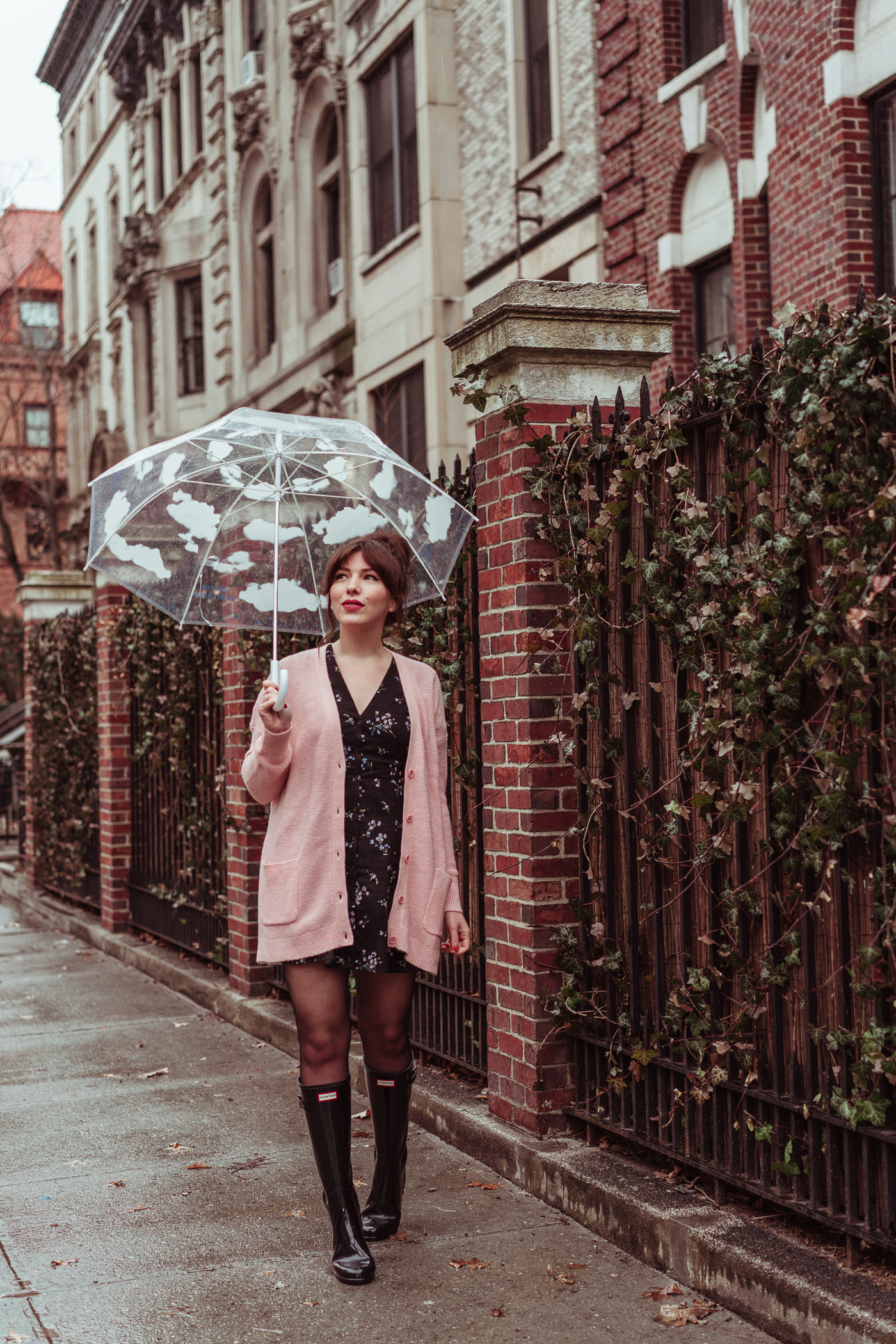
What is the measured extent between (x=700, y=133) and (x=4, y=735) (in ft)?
45.6

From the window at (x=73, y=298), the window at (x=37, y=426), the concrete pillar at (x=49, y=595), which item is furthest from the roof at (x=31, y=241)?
the concrete pillar at (x=49, y=595)

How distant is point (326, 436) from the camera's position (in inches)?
171

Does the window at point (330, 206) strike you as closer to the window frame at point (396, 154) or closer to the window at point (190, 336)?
the window frame at point (396, 154)

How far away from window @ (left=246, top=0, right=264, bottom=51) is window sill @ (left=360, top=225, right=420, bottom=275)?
532 cm

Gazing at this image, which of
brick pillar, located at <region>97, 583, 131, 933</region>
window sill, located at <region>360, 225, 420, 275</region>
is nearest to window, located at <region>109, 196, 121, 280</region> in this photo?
window sill, located at <region>360, 225, 420, 275</region>

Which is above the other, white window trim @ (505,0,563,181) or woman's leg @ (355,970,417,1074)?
white window trim @ (505,0,563,181)

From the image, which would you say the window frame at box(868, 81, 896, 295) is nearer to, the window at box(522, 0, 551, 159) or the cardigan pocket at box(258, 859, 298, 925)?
the window at box(522, 0, 551, 159)

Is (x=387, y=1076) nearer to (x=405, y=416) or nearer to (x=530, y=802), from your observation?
(x=530, y=802)

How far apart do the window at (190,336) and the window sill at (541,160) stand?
1231 centimetres

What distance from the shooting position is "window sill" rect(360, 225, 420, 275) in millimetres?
16219

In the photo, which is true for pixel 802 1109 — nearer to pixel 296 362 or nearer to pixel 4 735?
pixel 296 362

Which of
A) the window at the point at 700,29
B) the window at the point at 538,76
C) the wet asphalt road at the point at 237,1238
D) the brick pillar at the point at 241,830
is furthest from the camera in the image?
the window at the point at 538,76

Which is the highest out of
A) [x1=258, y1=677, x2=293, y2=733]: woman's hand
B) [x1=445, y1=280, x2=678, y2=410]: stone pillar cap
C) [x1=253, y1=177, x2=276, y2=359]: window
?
[x1=253, y1=177, x2=276, y2=359]: window

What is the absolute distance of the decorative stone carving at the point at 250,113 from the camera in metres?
20.6
